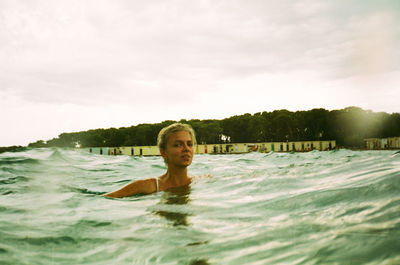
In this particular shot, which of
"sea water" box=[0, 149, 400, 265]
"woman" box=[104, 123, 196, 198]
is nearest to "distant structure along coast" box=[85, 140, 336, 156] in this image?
"woman" box=[104, 123, 196, 198]

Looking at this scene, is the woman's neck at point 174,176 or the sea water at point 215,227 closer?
the sea water at point 215,227

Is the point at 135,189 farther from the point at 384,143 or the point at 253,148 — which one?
the point at 384,143

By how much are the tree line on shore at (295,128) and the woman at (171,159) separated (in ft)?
237

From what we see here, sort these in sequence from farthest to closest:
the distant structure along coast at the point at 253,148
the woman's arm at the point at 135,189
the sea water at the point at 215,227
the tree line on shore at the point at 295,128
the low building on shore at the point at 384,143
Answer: the tree line on shore at the point at 295,128 < the distant structure along coast at the point at 253,148 < the low building on shore at the point at 384,143 < the woman's arm at the point at 135,189 < the sea water at the point at 215,227

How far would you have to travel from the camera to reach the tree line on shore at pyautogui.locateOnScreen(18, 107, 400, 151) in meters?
71.9

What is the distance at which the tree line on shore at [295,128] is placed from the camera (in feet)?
236

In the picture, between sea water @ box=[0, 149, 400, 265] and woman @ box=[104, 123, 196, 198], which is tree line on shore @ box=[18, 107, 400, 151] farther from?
sea water @ box=[0, 149, 400, 265]

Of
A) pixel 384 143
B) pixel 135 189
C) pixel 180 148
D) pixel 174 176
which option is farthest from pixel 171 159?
pixel 384 143

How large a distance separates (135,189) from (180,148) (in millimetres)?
1140

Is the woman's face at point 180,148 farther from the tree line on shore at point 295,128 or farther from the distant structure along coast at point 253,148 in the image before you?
the tree line on shore at point 295,128

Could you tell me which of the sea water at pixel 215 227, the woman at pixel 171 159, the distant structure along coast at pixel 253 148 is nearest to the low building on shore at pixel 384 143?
the distant structure along coast at pixel 253 148

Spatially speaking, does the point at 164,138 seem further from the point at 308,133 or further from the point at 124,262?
the point at 308,133

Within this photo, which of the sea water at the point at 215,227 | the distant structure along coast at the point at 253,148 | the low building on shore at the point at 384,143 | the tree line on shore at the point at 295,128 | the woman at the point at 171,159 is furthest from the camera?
the tree line on shore at the point at 295,128

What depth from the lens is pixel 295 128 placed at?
8219cm
